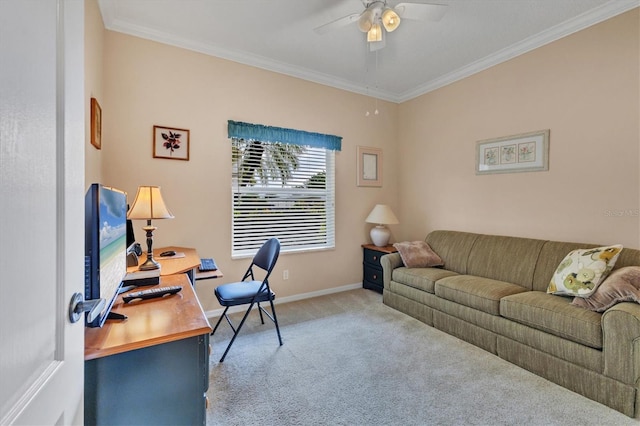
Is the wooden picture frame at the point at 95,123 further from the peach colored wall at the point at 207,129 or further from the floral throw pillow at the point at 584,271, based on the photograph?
the floral throw pillow at the point at 584,271

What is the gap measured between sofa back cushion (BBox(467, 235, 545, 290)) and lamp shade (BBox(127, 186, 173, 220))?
9.60 ft

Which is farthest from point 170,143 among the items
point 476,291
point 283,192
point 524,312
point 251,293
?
point 524,312

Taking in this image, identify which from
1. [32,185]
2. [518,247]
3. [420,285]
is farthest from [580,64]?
[32,185]

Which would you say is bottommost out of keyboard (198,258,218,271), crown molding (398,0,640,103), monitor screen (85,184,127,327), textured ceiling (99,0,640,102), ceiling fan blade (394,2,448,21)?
keyboard (198,258,218,271)

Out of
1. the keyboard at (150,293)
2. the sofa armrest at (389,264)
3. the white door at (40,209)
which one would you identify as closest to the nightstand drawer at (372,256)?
the sofa armrest at (389,264)

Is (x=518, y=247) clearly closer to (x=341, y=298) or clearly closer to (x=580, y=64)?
(x=580, y=64)

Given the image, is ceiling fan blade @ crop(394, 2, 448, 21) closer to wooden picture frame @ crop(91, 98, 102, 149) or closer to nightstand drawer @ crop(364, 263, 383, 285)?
wooden picture frame @ crop(91, 98, 102, 149)

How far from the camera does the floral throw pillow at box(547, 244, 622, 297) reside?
80.7 inches

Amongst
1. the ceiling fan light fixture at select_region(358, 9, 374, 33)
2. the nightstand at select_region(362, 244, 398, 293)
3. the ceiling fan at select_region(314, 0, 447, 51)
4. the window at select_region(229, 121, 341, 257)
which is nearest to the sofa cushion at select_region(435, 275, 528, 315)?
the nightstand at select_region(362, 244, 398, 293)

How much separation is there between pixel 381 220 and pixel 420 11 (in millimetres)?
2336

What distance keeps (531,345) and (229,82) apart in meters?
3.55

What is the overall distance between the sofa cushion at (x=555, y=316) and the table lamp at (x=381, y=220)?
5.70ft

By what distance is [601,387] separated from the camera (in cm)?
177

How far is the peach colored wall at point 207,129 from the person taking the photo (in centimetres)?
270
